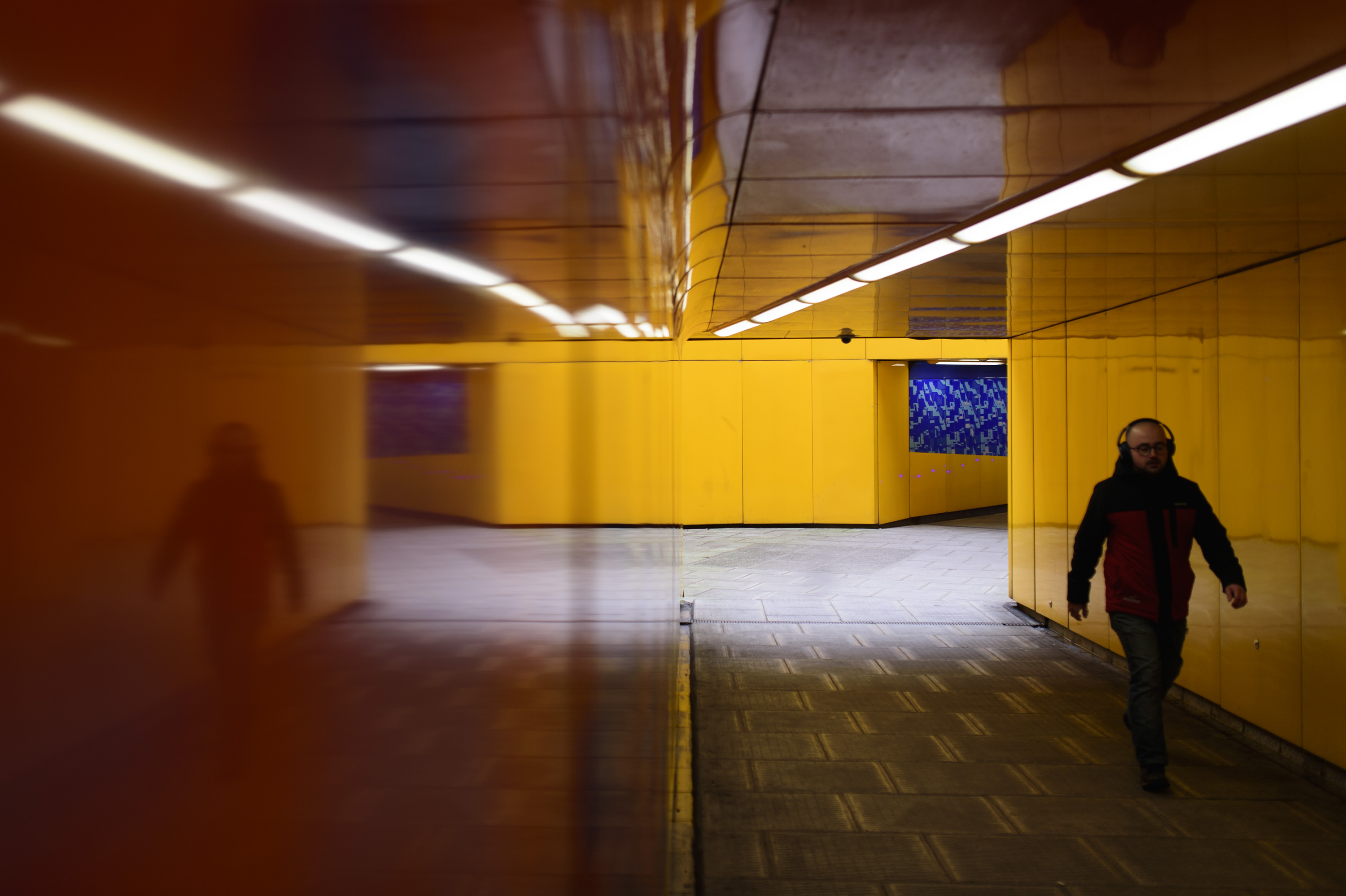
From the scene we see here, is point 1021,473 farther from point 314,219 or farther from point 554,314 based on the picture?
point 314,219

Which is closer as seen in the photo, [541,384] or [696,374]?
[541,384]

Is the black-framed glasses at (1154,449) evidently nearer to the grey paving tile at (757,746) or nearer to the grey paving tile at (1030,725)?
the grey paving tile at (1030,725)

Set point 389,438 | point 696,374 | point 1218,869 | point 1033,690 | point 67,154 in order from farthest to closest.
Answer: point 696,374
point 1033,690
point 1218,869
point 389,438
point 67,154

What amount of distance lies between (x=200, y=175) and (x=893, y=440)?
67.3 ft

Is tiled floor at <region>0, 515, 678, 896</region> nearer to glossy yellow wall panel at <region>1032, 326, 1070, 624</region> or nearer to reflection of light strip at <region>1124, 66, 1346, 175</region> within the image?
reflection of light strip at <region>1124, 66, 1346, 175</region>

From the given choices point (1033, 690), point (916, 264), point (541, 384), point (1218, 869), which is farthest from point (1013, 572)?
A: point (541, 384)

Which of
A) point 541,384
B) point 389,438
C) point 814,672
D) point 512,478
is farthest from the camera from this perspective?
point 814,672

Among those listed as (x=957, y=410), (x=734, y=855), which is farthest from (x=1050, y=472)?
(x=957, y=410)

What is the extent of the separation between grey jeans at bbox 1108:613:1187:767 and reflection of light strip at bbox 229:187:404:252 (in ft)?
18.5

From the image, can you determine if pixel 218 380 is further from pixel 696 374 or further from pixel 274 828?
pixel 696 374

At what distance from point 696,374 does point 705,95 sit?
1581 centimetres

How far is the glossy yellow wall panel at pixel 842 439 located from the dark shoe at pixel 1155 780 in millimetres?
14278

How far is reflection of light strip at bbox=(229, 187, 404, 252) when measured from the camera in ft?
1.13

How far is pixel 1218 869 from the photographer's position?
13.9ft
